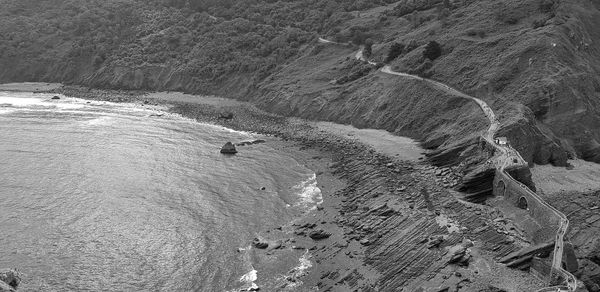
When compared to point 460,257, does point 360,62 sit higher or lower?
higher

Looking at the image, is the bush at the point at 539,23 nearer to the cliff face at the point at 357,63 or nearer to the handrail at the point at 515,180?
the cliff face at the point at 357,63

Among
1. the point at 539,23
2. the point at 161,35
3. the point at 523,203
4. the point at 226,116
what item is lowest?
the point at 226,116

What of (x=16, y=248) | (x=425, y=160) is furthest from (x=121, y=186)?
(x=425, y=160)

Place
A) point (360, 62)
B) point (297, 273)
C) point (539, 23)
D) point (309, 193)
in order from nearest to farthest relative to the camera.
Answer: point (297, 273)
point (309, 193)
point (539, 23)
point (360, 62)

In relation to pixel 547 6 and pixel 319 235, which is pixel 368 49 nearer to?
pixel 547 6

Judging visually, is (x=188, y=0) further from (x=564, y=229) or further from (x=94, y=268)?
(x=564, y=229)

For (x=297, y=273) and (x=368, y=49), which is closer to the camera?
(x=297, y=273)

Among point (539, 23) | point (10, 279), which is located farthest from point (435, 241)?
point (539, 23)
